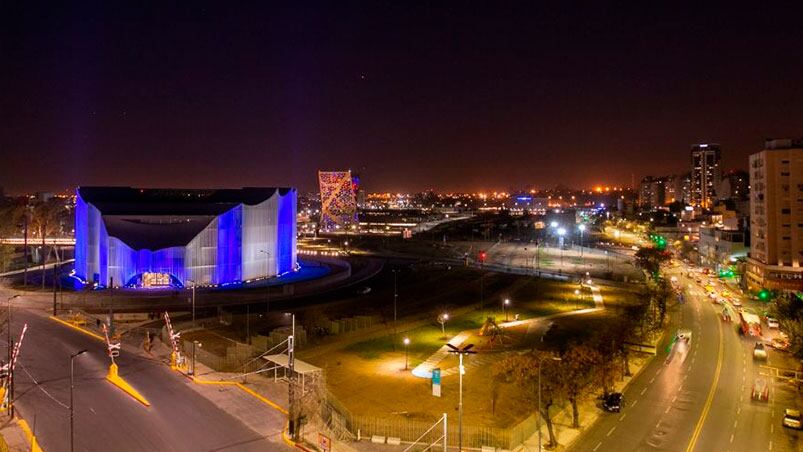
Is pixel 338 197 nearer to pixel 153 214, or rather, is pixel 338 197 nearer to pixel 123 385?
pixel 153 214

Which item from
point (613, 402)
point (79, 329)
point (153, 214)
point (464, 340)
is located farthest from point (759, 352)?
point (153, 214)

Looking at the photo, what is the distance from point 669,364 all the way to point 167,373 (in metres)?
28.1

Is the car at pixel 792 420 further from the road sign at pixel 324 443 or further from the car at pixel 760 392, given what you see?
the road sign at pixel 324 443

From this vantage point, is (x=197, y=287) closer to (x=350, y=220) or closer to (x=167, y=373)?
(x=167, y=373)

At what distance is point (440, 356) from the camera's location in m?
33.2

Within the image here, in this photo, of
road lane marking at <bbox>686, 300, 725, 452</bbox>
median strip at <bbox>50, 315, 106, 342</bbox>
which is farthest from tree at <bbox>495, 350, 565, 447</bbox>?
median strip at <bbox>50, 315, 106, 342</bbox>

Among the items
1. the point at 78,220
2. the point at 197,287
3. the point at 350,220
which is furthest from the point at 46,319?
the point at 350,220

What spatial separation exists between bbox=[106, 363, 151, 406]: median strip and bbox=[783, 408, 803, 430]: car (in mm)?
26768

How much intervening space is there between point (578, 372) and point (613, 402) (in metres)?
4.39

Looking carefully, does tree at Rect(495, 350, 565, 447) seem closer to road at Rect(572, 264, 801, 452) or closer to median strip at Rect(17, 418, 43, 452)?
road at Rect(572, 264, 801, 452)

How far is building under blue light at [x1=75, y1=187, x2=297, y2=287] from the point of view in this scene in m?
56.0

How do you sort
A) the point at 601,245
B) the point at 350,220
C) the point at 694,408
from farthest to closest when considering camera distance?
the point at 350,220, the point at 601,245, the point at 694,408

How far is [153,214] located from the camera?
59562 mm

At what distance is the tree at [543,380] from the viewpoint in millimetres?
22312
